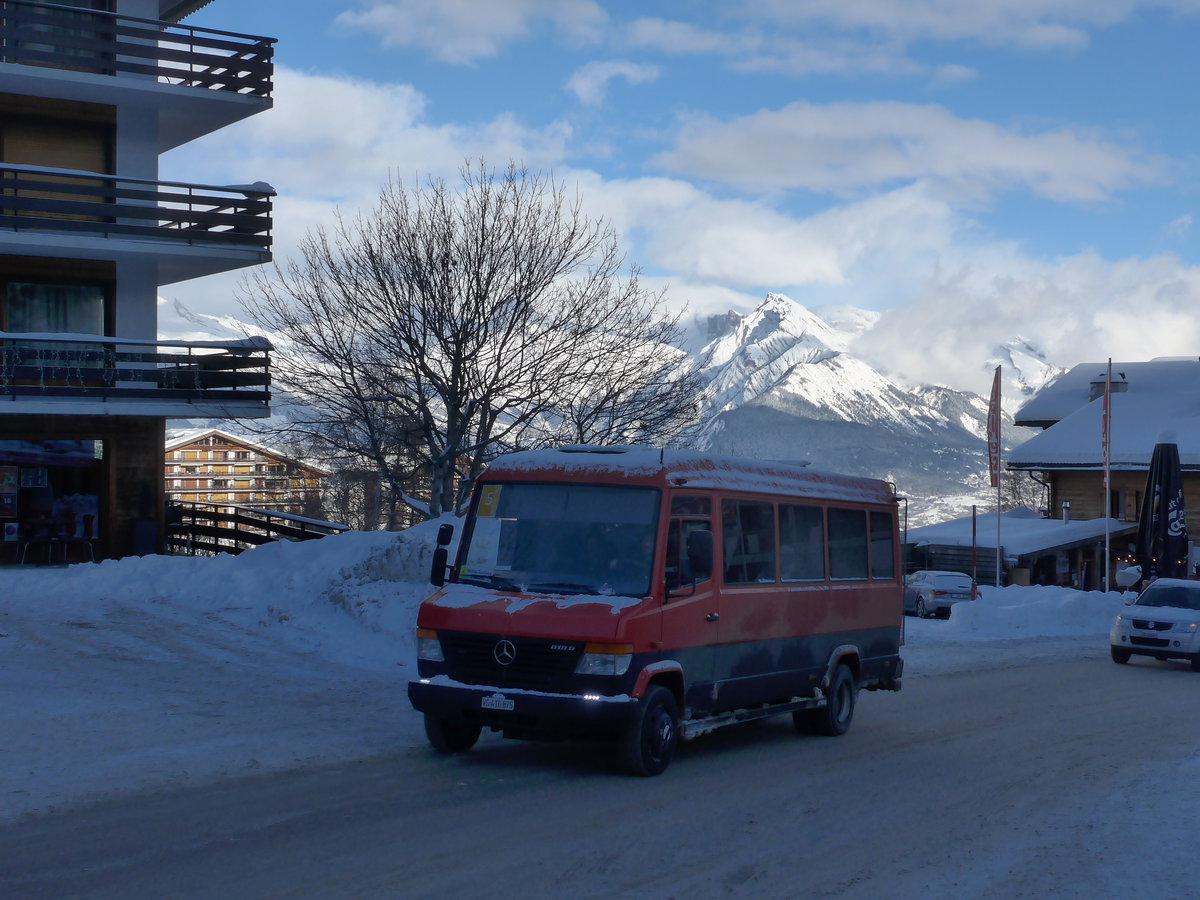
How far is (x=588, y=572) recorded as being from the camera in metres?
10.7

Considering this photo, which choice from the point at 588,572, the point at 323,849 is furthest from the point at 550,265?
the point at 323,849

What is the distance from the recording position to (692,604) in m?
10.9

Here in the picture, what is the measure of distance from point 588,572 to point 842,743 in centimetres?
381

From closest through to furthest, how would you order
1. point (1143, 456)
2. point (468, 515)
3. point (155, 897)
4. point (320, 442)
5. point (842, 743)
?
point (155, 897) < point (468, 515) < point (842, 743) < point (320, 442) < point (1143, 456)

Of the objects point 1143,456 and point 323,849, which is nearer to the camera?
point 323,849

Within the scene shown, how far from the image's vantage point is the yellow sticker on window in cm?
1123

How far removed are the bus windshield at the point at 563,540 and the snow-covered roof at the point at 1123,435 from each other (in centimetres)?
4824

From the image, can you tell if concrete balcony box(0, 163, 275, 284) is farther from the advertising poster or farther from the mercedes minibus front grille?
the mercedes minibus front grille

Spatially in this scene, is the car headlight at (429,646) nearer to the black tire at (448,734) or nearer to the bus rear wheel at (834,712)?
the black tire at (448,734)

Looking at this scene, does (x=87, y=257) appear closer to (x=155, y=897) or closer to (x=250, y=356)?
(x=250, y=356)

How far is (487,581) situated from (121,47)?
60.5ft

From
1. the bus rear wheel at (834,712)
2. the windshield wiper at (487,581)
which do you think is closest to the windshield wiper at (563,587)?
the windshield wiper at (487,581)

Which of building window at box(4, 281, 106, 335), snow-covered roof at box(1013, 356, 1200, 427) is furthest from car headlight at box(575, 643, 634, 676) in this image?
snow-covered roof at box(1013, 356, 1200, 427)

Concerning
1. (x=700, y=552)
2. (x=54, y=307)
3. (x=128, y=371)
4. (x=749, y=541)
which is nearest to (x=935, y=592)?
(x=128, y=371)
